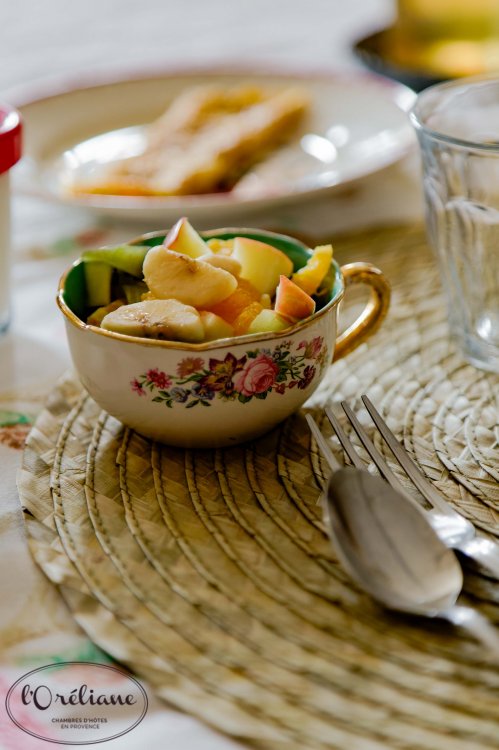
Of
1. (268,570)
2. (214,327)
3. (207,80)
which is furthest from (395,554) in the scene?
(207,80)

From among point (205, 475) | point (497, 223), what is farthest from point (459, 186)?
point (205, 475)

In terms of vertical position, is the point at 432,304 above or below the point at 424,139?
below

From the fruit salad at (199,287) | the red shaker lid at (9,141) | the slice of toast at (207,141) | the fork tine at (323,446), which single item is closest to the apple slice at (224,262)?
the fruit salad at (199,287)

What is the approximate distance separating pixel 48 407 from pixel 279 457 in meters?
0.18

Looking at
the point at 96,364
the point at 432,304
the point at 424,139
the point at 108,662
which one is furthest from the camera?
the point at 432,304

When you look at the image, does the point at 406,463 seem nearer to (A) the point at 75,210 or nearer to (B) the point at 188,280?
(B) the point at 188,280

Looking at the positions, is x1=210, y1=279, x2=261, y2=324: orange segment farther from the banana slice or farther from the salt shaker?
the salt shaker

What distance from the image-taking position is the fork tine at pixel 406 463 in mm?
521

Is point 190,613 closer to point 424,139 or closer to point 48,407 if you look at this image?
point 48,407

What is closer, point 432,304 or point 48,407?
point 48,407

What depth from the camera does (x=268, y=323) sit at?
56 cm

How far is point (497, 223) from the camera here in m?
0.68

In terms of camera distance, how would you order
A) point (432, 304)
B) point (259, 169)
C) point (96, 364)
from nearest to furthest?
point (96, 364)
point (432, 304)
point (259, 169)

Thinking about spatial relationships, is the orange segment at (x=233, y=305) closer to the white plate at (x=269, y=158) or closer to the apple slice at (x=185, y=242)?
the apple slice at (x=185, y=242)
